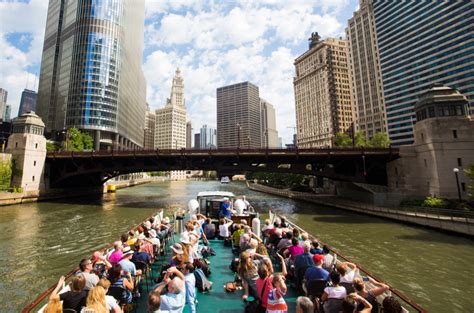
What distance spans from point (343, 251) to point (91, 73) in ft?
366

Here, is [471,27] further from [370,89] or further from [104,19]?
[104,19]

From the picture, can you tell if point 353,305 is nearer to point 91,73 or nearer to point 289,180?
point 289,180

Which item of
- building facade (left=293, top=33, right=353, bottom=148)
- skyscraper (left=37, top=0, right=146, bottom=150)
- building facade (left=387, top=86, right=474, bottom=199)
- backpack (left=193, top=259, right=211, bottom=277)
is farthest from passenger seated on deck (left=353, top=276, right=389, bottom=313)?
building facade (left=293, top=33, right=353, bottom=148)

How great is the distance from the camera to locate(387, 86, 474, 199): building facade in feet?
102

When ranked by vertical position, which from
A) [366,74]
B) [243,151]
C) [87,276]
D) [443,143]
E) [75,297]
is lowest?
[75,297]

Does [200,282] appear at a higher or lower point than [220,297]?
higher

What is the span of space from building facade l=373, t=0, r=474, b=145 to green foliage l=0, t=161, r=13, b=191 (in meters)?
133

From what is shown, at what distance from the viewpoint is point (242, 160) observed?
43.9 meters

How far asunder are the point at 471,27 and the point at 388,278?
124 metres

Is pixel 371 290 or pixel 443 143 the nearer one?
pixel 371 290

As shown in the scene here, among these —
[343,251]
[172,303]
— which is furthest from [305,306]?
[343,251]

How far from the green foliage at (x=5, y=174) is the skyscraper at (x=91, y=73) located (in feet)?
181

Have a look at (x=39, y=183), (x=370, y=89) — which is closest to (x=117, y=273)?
(x=39, y=183)

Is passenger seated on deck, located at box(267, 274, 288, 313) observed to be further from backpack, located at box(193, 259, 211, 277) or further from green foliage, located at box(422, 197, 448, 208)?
green foliage, located at box(422, 197, 448, 208)
